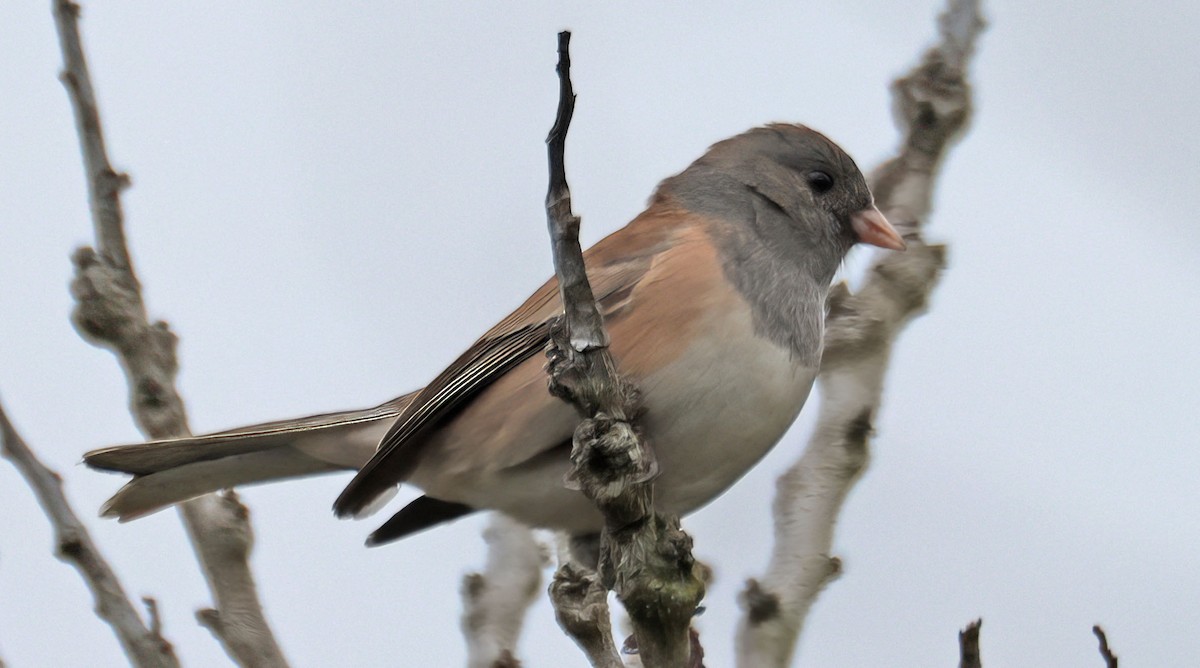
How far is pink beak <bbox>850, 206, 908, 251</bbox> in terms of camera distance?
12.3 feet

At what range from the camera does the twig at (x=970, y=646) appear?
2.08 meters

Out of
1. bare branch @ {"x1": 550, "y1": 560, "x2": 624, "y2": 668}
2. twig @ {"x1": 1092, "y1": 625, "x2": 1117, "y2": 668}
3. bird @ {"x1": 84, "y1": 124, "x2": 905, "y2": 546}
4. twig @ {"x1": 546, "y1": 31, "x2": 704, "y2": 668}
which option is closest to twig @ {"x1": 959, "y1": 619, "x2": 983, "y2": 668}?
twig @ {"x1": 1092, "y1": 625, "x2": 1117, "y2": 668}

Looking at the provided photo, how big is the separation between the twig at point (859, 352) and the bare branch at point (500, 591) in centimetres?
68

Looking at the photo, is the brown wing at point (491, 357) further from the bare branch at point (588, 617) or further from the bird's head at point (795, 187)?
the bare branch at point (588, 617)

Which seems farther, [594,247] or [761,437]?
[594,247]

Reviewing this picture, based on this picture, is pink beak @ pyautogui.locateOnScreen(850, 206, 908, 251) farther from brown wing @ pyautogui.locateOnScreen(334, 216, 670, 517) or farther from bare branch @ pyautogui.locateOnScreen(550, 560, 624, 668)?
bare branch @ pyautogui.locateOnScreen(550, 560, 624, 668)

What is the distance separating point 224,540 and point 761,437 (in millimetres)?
1219

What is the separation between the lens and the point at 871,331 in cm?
372

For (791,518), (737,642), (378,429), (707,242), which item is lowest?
(737,642)

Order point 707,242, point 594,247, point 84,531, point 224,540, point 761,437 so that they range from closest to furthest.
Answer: point 84,531
point 224,540
point 761,437
point 707,242
point 594,247

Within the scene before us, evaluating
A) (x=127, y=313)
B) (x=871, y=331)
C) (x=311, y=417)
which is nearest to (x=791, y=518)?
(x=871, y=331)

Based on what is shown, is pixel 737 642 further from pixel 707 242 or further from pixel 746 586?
pixel 707 242

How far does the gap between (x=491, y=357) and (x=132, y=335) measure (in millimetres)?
827

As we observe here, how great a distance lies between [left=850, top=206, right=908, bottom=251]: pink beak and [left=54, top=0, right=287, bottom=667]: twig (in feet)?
5.99
